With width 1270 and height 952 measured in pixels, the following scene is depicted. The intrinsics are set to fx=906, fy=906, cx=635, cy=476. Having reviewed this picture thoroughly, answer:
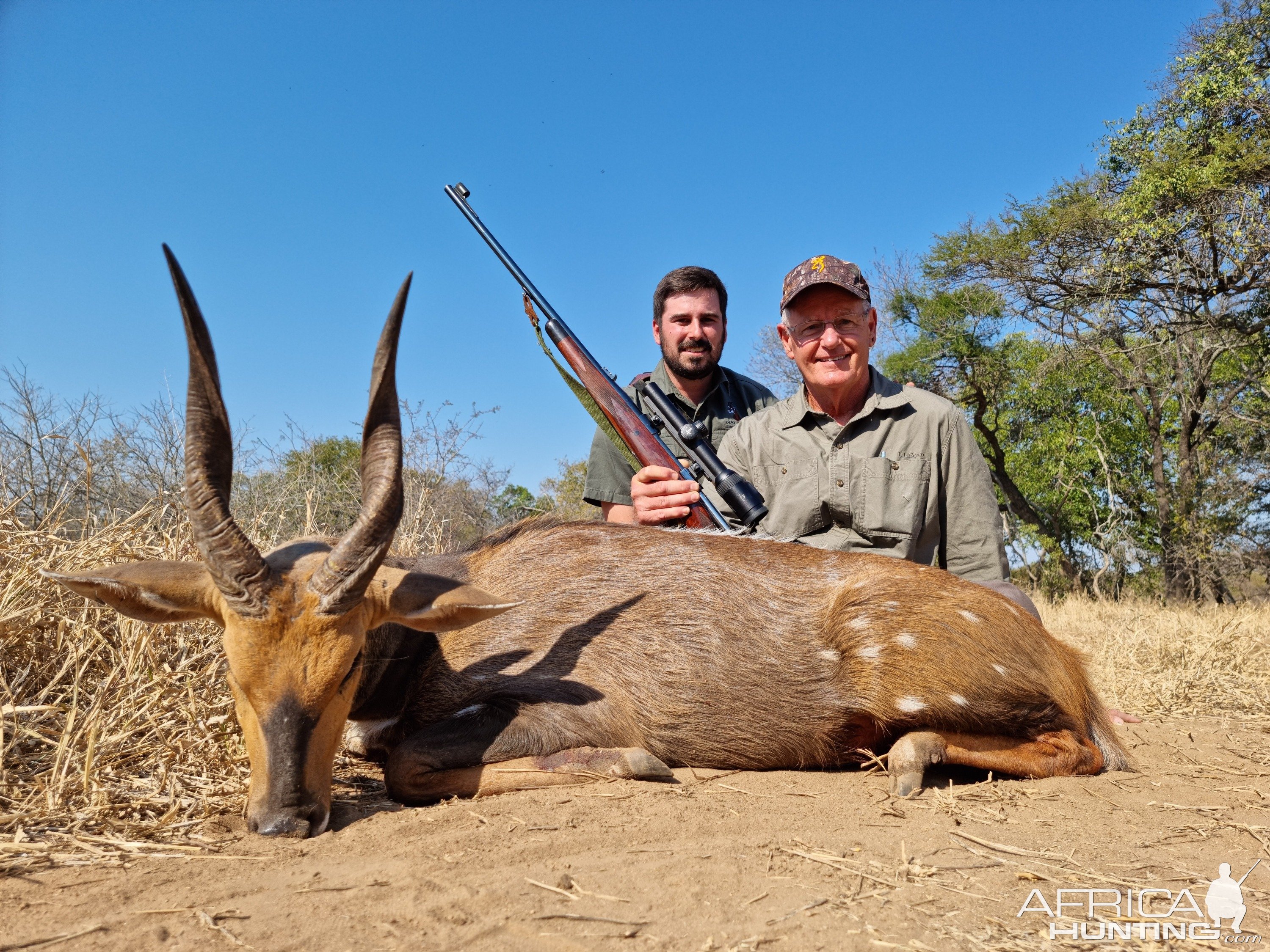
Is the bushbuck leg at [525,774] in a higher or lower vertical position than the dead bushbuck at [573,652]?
lower

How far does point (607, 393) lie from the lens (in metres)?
6.55

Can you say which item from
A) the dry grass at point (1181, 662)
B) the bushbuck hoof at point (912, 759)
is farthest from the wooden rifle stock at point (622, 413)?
the dry grass at point (1181, 662)

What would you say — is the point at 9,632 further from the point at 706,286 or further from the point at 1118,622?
the point at 1118,622

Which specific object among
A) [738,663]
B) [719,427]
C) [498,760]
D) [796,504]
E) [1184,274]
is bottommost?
[498,760]

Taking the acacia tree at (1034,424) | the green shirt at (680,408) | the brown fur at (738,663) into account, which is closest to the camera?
the brown fur at (738,663)

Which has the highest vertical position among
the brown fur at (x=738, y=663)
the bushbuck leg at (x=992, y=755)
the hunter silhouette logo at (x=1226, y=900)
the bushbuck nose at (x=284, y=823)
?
the brown fur at (x=738, y=663)

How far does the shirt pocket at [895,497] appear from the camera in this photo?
515cm

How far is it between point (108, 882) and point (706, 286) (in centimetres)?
604

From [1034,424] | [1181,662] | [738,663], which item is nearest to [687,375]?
[738,663]

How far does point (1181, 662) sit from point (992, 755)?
3.58 m

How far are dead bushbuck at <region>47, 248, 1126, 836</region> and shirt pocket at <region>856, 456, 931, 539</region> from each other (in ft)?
2.88

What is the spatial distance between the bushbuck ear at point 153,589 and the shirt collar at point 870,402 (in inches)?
142

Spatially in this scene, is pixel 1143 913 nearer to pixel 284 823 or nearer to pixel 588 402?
pixel 284 823

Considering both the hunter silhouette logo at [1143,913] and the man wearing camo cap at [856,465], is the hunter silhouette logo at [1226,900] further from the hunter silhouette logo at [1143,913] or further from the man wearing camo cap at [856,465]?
the man wearing camo cap at [856,465]
